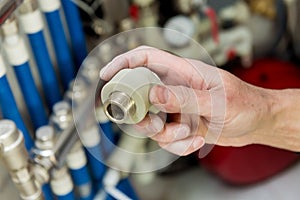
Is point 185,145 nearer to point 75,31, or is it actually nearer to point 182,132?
point 182,132

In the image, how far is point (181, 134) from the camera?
2.26 ft

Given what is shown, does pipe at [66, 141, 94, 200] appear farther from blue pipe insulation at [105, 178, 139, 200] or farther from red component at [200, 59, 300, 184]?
red component at [200, 59, 300, 184]

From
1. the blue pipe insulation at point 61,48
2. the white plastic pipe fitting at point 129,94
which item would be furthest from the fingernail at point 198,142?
the blue pipe insulation at point 61,48

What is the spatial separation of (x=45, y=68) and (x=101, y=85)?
0.34 meters

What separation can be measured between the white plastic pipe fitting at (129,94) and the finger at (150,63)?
2 cm

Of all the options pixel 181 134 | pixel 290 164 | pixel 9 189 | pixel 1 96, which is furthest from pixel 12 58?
pixel 290 164

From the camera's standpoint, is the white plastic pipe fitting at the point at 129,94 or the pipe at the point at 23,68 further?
the pipe at the point at 23,68

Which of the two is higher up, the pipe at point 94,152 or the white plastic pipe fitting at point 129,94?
the white plastic pipe fitting at point 129,94

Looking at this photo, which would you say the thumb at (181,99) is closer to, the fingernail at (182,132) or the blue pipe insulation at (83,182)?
the fingernail at (182,132)

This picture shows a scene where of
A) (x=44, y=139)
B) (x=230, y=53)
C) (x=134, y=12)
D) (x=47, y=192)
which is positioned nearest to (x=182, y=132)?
(x=44, y=139)

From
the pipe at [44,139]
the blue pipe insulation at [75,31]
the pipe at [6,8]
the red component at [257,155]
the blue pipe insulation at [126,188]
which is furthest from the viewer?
the red component at [257,155]

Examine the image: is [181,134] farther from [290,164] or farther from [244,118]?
[290,164]

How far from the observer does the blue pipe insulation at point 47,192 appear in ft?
3.29

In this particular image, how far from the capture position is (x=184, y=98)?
649 millimetres
